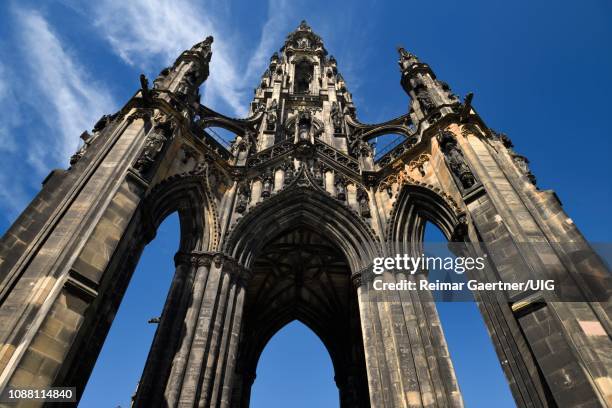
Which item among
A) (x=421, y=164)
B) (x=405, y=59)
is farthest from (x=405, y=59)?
(x=421, y=164)

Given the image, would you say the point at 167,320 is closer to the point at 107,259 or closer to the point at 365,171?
the point at 107,259

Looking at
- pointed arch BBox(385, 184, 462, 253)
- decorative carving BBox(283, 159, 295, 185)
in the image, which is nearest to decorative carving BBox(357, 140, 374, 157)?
decorative carving BBox(283, 159, 295, 185)

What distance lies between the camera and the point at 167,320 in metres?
8.83

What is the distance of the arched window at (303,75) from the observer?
24891mm

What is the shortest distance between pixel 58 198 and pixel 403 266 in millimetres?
7980

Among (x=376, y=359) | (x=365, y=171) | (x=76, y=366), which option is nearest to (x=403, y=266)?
(x=376, y=359)

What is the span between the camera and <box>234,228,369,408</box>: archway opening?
50.1 ft

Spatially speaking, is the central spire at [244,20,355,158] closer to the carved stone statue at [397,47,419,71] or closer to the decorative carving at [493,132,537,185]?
the carved stone statue at [397,47,419,71]

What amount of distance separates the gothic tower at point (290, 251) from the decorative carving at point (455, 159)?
41 mm

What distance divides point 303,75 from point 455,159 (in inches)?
703

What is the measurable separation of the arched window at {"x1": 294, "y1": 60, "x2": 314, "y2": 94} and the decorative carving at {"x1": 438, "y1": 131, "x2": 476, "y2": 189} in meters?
14.6

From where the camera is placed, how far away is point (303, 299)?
16984 mm

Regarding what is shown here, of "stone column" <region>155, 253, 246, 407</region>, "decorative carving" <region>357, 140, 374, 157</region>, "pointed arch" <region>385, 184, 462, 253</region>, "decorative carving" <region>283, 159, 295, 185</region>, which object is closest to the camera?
"stone column" <region>155, 253, 246, 407</region>

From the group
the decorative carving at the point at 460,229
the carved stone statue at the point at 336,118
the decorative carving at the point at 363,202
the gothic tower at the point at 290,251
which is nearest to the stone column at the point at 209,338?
the gothic tower at the point at 290,251
